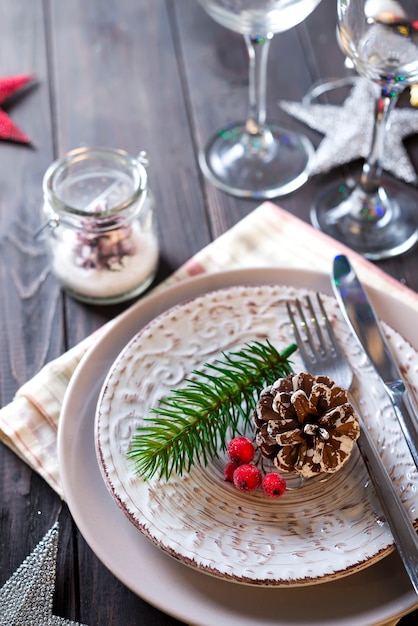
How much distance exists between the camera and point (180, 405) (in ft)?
2.45

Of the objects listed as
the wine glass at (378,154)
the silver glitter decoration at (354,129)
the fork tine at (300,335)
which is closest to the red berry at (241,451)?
the fork tine at (300,335)

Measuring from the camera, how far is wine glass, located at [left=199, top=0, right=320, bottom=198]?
3.32 feet

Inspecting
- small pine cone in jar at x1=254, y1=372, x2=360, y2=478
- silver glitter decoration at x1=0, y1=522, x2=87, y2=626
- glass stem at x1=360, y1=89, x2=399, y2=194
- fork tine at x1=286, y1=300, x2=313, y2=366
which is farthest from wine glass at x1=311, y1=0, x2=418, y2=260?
silver glitter decoration at x1=0, y1=522, x2=87, y2=626

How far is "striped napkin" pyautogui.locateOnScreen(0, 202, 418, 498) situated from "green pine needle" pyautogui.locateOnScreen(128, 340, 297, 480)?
0.48 feet

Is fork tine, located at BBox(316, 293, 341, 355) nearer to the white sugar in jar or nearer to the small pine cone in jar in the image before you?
the small pine cone in jar

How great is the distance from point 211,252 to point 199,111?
0.31m

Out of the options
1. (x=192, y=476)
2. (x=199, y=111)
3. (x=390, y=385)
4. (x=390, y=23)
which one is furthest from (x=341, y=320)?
(x=199, y=111)

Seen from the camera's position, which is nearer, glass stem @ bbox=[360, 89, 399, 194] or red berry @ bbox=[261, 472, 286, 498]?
red berry @ bbox=[261, 472, 286, 498]

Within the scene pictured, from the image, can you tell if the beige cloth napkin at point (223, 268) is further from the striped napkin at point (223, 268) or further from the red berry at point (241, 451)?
the red berry at point (241, 451)

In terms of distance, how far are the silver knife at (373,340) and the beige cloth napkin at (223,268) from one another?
63 mm

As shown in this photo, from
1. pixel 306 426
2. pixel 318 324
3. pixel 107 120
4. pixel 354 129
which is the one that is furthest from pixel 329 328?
pixel 107 120

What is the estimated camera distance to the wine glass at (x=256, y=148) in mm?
1011

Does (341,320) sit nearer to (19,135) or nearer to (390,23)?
(390,23)

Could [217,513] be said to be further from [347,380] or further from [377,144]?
[377,144]
